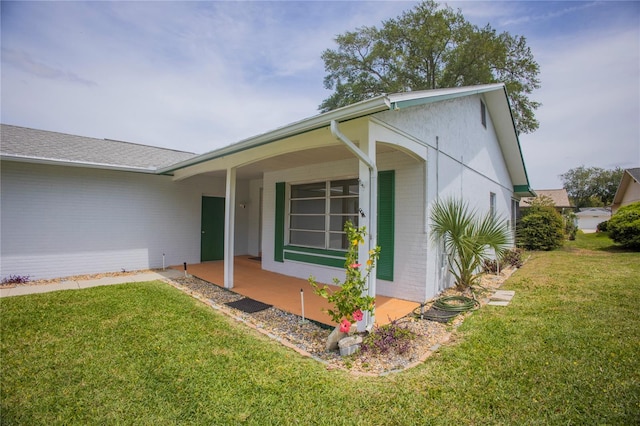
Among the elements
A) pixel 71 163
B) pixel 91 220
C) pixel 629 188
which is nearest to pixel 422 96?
pixel 71 163

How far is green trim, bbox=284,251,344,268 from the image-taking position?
23.9 feet

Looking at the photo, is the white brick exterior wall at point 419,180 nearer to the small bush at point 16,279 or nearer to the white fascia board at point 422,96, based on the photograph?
the white fascia board at point 422,96

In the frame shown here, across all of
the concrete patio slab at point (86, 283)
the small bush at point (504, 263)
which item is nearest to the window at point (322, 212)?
the concrete patio slab at point (86, 283)

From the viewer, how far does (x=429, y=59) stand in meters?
20.7

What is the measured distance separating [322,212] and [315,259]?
1208mm

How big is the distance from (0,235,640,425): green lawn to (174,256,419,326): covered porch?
1.12 m

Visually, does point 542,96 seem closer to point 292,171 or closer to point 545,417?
point 292,171

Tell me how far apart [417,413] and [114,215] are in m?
9.47

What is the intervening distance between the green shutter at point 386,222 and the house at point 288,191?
0.02 meters

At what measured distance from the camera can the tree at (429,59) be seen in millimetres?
18750

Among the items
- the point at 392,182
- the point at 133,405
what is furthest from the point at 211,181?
the point at 133,405

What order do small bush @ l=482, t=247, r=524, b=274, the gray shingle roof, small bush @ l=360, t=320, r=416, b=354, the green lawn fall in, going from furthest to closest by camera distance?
small bush @ l=482, t=247, r=524, b=274
the gray shingle roof
small bush @ l=360, t=320, r=416, b=354
the green lawn

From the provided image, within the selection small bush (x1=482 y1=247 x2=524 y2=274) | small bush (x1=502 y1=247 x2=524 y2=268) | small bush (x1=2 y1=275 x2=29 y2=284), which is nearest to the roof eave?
small bush (x1=2 y1=275 x2=29 y2=284)

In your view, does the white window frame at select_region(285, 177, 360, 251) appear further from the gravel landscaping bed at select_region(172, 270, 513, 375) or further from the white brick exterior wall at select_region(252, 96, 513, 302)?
the gravel landscaping bed at select_region(172, 270, 513, 375)
